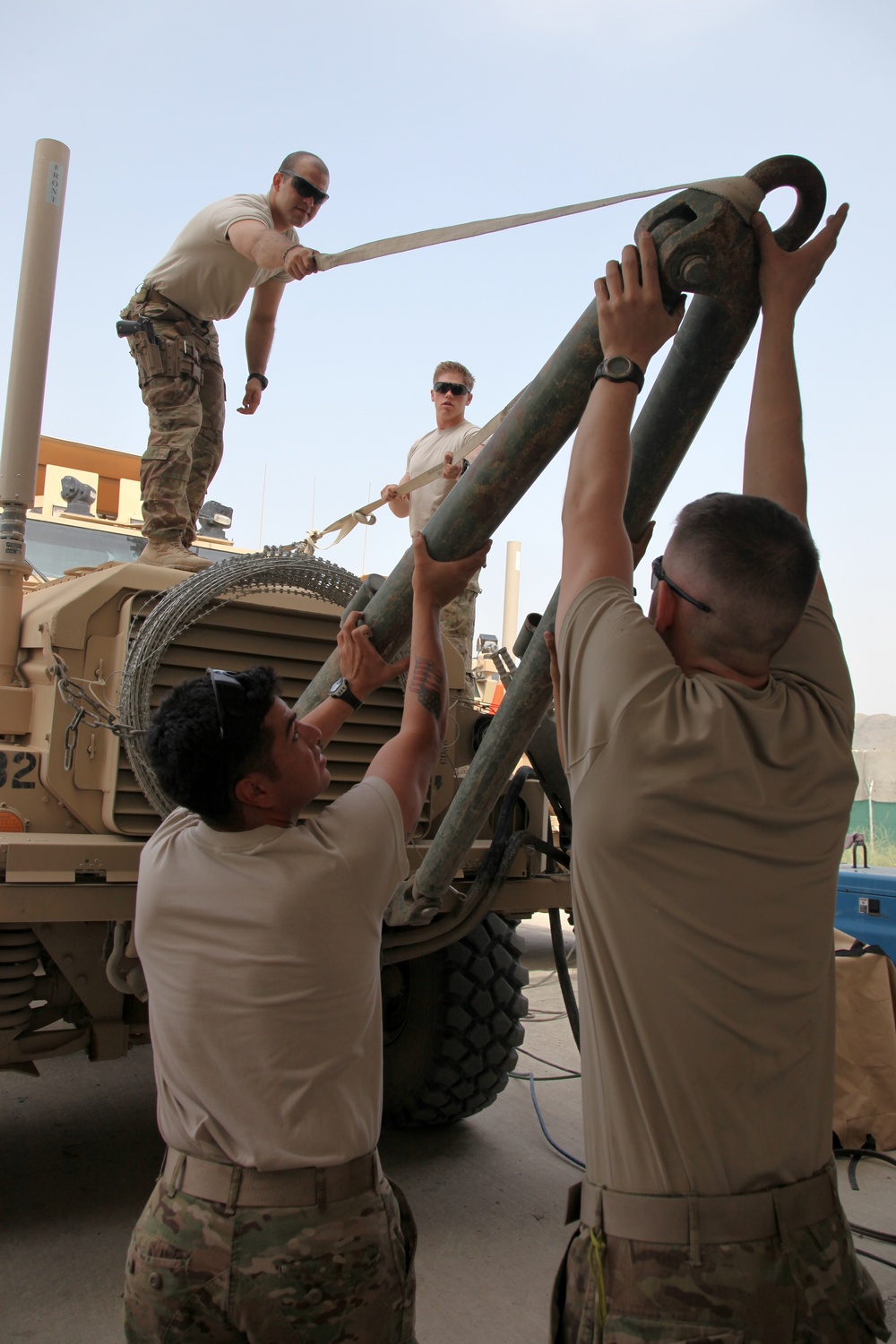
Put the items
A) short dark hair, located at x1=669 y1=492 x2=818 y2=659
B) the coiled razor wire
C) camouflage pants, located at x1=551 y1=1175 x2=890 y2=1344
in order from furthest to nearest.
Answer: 1. the coiled razor wire
2. short dark hair, located at x1=669 y1=492 x2=818 y2=659
3. camouflage pants, located at x1=551 y1=1175 x2=890 y2=1344

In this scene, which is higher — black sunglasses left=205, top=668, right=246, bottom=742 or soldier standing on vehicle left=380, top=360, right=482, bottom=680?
soldier standing on vehicle left=380, top=360, right=482, bottom=680

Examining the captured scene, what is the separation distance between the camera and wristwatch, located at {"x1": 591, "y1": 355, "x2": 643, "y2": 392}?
4.63 ft

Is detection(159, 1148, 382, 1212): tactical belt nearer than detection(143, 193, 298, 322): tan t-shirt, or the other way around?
detection(159, 1148, 382, 1212): tactical belt

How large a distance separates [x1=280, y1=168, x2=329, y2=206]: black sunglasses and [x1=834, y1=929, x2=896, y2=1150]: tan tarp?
11.8 ft

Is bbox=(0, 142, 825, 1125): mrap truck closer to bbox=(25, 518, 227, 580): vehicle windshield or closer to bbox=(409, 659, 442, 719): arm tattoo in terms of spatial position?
bbox=(409, 659, 442, 719): arm tattoo

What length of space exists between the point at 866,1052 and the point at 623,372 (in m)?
3.89

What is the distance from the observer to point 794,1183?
4.03 ft

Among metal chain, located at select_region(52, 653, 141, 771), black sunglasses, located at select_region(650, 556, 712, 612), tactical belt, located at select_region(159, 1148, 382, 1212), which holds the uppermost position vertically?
black sunglasses, located at select_region(650, 556, 712, 612)

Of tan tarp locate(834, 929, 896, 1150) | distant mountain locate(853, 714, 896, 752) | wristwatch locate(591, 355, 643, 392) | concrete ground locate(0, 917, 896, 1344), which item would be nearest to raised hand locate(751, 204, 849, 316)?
wristwatch locate(591, 355, 643, 392)

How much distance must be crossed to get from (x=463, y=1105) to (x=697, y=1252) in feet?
10.5

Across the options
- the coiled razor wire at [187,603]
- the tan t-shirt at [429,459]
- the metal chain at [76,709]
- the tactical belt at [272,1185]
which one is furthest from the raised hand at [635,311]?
the tan t-shirt at [429,459]

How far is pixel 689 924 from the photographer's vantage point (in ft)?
4.02

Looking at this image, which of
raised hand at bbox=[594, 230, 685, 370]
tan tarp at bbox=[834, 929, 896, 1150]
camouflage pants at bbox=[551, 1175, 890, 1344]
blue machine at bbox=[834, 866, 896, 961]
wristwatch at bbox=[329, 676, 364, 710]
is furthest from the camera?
blue machine at bbox=[834, 866, 896, 961]

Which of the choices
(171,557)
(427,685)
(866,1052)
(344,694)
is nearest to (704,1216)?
(427,685)
